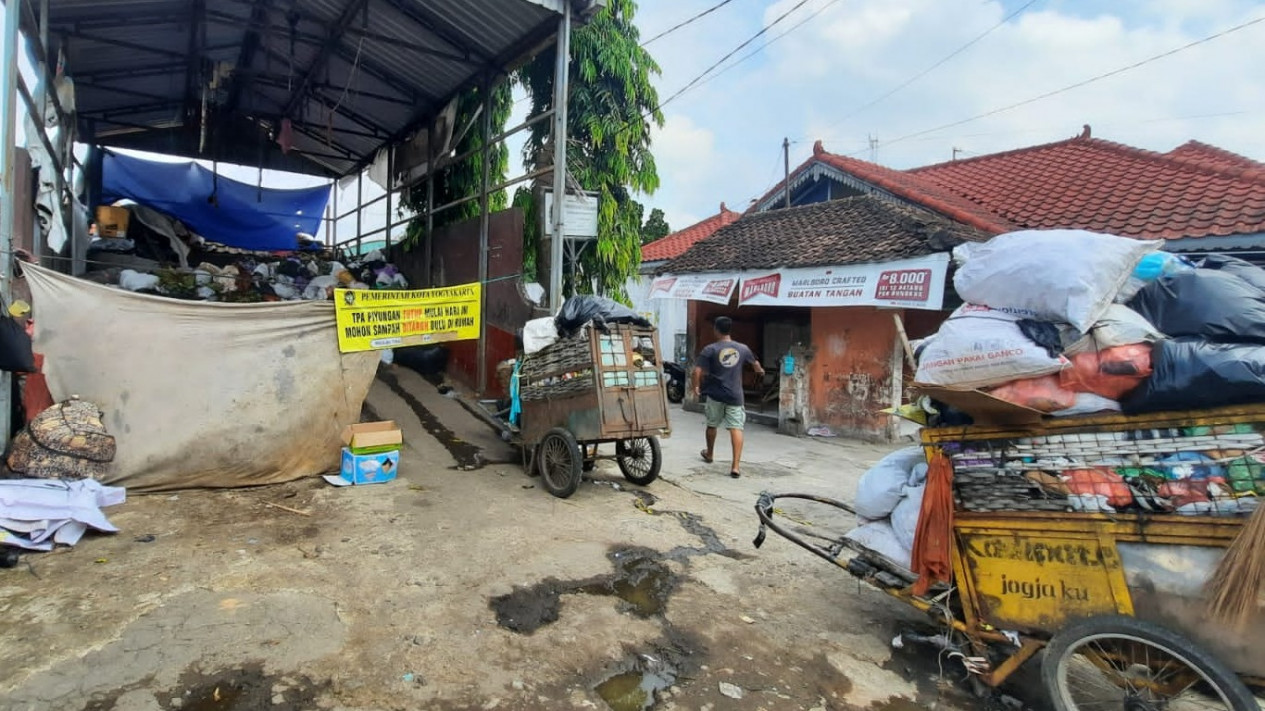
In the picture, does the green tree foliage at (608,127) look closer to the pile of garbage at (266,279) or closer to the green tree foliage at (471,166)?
the green tree foliage at (471,166)

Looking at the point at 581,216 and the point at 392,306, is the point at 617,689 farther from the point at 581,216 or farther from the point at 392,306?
the point at 581,216

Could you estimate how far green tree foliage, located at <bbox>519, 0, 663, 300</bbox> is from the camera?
10672 millimetres

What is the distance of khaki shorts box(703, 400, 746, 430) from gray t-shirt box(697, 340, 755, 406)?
6cm

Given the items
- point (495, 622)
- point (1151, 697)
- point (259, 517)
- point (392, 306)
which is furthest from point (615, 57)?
point (1151, 697)

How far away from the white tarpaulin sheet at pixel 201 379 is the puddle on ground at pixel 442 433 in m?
1.16

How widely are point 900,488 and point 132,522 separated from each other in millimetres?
5258

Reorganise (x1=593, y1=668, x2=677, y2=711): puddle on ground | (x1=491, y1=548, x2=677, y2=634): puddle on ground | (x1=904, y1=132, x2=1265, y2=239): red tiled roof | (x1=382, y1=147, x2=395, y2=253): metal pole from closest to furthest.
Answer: (x1=593, y1=668, x2=677, y2=711): puddle on ground < (x1=491, y1=548, x2=677, y2=634): puddle on ground < (x1=904, y1=132, x2=1265, y2=239): red tiled roof < (x1=382, y1=147, x2=395, y2=253): metal pole

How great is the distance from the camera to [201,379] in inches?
224

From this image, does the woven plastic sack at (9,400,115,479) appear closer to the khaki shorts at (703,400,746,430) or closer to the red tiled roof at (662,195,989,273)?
the khaki shorts at (703,400,746,430)

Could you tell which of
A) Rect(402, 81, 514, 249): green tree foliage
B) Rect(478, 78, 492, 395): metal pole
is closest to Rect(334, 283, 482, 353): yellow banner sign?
Rect(478, 78, 492, 395): metal pole

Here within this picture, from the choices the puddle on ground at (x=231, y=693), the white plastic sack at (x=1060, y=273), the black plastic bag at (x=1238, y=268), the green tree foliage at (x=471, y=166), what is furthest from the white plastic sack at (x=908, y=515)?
the green tree foliage at (x=471, y=166)

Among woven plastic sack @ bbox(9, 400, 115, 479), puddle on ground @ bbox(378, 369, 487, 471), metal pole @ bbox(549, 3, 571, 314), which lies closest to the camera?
woven plastic sack @ bbox(9, 400, 115, 479)

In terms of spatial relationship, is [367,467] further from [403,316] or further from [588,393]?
[588,393]

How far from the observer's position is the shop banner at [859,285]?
805cm
